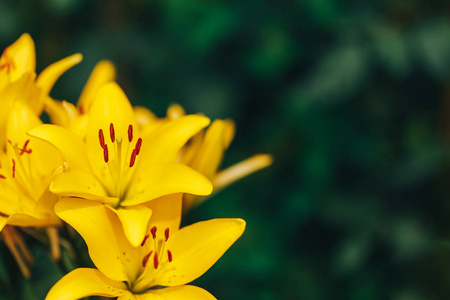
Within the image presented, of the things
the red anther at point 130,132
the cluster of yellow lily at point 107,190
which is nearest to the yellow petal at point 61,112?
the cluster of yellow lily at point 107,190

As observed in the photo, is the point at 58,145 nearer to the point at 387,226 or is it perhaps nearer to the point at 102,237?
the point at 102,237

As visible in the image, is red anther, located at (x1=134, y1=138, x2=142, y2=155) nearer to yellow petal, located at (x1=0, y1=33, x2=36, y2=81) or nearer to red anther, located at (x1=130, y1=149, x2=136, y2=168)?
red anther, located at (x1=130, y1=149, x2=136, y2=168)

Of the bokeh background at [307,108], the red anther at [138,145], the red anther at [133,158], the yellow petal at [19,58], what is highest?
the yellow petal at [19,58]

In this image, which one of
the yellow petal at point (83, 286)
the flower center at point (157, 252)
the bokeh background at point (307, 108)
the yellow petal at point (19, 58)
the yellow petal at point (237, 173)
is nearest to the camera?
the yellow petal at point (83, 286)

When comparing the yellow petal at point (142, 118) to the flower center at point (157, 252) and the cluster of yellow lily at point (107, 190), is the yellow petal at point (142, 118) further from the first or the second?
the flower center at point (157, 252)

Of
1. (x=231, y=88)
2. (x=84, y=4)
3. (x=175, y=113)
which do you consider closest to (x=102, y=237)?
(x=175, y=113)
